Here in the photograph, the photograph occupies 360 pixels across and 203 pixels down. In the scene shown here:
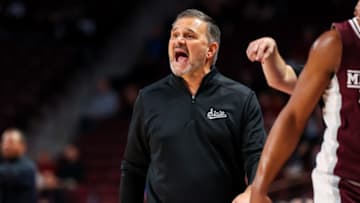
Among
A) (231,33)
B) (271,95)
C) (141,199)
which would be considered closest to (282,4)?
(231,33)

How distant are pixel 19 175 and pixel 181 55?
14.9 ft

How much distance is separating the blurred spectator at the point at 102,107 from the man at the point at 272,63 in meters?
11.7

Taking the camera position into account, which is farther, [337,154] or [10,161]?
[10,161]

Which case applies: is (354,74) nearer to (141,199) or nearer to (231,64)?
(141,199)

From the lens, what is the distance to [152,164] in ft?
14.6

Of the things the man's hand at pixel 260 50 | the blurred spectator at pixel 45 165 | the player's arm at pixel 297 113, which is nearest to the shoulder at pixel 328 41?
the player's arm at pixel 297 113

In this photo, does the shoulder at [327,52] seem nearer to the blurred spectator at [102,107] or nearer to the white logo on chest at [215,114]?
the white logo on chest at [215,114]

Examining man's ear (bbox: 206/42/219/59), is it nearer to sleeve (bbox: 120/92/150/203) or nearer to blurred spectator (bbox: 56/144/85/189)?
sleeve (bbox: 120/92/150/203)

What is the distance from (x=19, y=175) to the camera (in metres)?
8.53

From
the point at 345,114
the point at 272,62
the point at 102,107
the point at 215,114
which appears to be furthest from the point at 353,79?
the point at 102,107

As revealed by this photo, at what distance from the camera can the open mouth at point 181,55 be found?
439 centimetres

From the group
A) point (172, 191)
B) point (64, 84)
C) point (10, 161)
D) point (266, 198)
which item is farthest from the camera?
point (64, 84)

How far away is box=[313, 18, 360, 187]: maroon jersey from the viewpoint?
3004mm

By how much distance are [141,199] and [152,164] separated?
0.24 m
